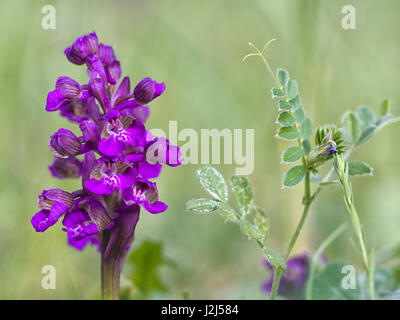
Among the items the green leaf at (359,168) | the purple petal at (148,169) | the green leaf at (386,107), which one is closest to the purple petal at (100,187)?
the purple petal at (148,169)

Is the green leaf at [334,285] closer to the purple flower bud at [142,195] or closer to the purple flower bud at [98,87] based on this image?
the purple flower bud at [142,195]

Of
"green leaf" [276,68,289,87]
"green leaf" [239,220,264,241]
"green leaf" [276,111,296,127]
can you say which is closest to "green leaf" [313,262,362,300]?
"green leaf" [239,220,264,241]

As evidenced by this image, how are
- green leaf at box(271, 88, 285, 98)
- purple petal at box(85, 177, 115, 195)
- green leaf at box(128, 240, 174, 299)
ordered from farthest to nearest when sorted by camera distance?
green leaf at box(128, 240, 174, 299), green leaf at box(271, 88, 285, 98), purple petal at box(85, 177, 115, 195)

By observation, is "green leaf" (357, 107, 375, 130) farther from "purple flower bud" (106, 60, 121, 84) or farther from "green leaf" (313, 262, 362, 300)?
"purple flower bud" (106, 60, 121, 84)

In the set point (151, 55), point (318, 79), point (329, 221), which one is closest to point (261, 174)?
point (329, 221)

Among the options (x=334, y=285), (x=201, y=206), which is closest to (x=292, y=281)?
(x=334, y=285)
